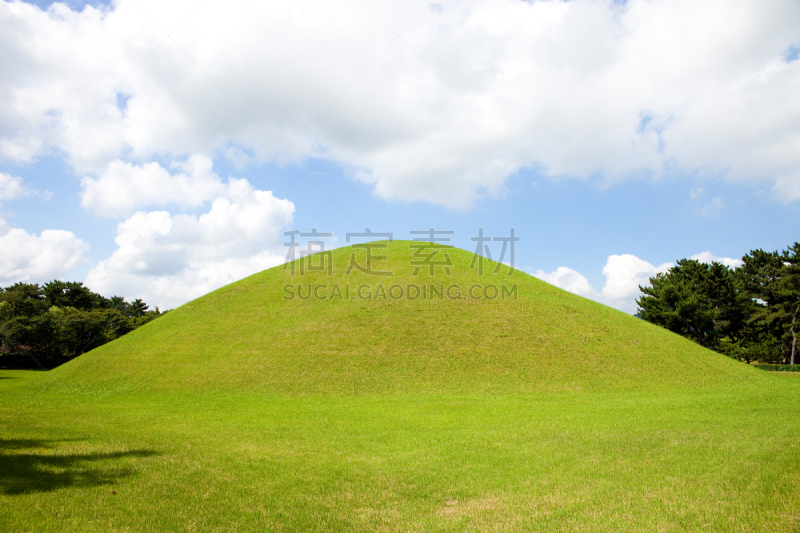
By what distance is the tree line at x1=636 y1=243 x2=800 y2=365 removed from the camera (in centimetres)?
5247

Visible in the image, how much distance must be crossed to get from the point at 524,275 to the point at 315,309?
75.5 ft

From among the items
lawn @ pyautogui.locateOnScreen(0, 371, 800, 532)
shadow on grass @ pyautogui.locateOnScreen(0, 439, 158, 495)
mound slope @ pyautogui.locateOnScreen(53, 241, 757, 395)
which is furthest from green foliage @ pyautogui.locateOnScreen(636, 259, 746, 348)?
shadow on grass @ pyautogui.locateOnScreen(0, 439, 158, 495)

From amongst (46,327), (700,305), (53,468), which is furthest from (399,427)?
(46,327)

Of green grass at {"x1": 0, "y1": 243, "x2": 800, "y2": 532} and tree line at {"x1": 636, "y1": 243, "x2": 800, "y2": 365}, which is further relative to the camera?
tree line at {"x1": 636, "y1": 243, "x2": 800, "y2": 365}

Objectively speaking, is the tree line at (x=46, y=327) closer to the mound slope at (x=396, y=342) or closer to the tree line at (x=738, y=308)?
the mound slope at (x=396, y=342)

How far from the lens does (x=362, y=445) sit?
1199 cm

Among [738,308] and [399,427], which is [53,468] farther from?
[738,308]

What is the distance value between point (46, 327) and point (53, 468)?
198 feet

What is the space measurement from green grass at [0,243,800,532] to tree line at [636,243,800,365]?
2399cm

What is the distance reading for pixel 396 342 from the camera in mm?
28969

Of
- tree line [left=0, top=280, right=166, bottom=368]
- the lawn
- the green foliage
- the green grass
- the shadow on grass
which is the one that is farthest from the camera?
the green foliage

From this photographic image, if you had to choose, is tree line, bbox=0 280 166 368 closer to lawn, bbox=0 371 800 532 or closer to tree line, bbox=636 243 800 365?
lawn, bbox=0 371 800 532

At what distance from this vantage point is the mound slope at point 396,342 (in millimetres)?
24828

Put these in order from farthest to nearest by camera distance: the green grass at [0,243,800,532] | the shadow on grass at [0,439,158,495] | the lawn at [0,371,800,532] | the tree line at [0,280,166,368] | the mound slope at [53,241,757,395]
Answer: the tree line at [0,280,166,368] < the mound slope at [53,241,757,395] < the shadow on grass at [0,439,158,495] < the green grass at [0,243,800,532] < the lawn at [0,371,800,532]
